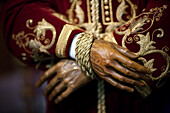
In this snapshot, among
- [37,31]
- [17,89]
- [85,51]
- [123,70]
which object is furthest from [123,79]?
[17,89]

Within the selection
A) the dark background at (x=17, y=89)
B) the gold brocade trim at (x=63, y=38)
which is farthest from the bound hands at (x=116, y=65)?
the dark background at (x=17, y=89)

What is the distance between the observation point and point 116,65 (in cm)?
51

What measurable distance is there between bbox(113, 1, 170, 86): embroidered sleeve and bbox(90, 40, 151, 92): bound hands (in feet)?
0.15

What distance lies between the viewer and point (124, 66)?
0.51m

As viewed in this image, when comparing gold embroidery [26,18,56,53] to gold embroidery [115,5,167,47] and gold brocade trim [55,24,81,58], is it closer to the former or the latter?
gold brocade trim [55,24,81,58]

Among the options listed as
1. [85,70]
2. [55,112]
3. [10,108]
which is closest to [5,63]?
[10,108]

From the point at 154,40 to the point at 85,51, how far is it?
21 centimetres

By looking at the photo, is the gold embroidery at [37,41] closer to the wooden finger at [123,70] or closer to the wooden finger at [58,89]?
the wooden finger at [58,89]

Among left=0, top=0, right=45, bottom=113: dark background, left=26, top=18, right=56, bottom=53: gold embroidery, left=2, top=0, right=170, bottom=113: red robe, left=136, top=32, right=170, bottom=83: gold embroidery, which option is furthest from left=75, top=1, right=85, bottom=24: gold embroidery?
left=0, top=0, right=45, bottom=113: dark background

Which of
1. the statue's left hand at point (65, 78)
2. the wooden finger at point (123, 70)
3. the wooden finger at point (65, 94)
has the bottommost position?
the wooden finger at point (65, 94)

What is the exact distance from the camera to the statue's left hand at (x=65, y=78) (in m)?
0.62

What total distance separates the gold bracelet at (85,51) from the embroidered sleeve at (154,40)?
13cm

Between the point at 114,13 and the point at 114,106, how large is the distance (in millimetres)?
352

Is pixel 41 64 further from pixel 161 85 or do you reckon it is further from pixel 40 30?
pixel 161 85
